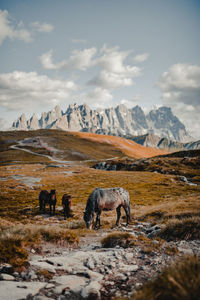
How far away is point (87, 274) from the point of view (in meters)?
5.79

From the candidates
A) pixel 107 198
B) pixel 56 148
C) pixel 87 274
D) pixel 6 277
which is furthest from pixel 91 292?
pixel 56 148

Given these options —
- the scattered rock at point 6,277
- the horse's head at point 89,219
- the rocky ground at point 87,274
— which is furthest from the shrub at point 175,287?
the horse's head at point 89,219

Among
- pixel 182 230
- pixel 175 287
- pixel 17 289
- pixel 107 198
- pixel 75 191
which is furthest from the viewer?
pixel 75 191

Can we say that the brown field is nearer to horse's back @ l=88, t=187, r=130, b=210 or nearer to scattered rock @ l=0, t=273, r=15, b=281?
scattered rock @ l=0, t=273, r=15, b=281

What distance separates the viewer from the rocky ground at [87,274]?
4.79 meters

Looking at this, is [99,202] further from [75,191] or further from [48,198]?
[75,191]

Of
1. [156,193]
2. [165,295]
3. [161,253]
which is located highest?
[165,295]

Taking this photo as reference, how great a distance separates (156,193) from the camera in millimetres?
39469

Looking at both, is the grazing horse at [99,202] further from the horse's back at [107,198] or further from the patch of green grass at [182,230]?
the patch of green grass at [182,230]

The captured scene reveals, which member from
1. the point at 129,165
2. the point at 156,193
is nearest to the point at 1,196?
the point at 156,193

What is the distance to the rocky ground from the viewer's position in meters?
4.79

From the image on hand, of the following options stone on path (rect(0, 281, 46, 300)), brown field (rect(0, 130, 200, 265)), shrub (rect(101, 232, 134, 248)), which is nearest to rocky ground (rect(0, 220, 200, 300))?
stone on path (rect(0, 281, 46, 300))

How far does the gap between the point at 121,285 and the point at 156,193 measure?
3636 centimetres

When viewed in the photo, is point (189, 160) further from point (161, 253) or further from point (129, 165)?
point (161, 253)
